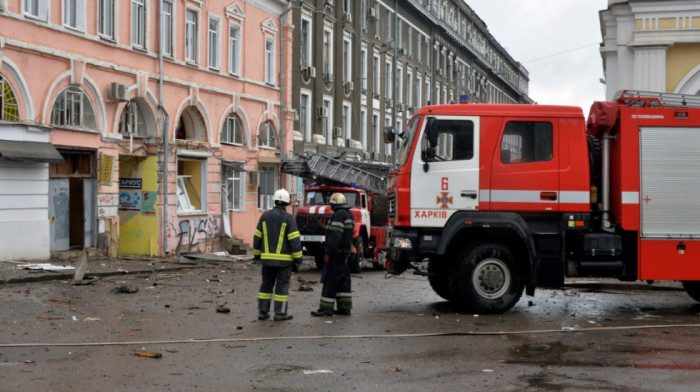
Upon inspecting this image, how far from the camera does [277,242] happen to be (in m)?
12.3

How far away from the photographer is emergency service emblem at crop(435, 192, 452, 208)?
13094 mm

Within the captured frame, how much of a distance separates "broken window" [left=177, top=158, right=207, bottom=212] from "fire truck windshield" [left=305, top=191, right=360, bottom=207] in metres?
6.56

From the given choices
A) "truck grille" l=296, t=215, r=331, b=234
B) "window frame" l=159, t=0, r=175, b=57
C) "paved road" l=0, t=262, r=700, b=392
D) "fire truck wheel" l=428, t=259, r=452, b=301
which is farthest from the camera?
"window frame" l=159, t=0, r=175, b=57

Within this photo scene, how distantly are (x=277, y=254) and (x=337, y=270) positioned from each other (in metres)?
1.05

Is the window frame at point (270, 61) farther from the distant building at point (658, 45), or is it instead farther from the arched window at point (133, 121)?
the distant building at point (658, 45)

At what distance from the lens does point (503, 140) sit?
1311cm

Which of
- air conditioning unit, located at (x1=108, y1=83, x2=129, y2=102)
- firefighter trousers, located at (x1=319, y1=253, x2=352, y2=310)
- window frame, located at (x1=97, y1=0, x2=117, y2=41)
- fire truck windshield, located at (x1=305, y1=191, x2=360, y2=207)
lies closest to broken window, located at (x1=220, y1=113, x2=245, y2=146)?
air conditioning unit, located at (x1=108, y1=83, x2=129, y2=102)

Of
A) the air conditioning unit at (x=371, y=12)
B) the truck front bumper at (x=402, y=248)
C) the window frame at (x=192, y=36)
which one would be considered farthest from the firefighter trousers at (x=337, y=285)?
the air conditioning unit at (x=371, y=12)

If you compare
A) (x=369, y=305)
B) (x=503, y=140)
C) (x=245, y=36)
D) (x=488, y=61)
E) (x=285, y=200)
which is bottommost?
(x=369, y=305)

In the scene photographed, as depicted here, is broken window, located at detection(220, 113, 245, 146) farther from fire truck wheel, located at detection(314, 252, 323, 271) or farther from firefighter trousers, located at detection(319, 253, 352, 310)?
firefighter trousers, located at detection(319, 253, 352, 310)

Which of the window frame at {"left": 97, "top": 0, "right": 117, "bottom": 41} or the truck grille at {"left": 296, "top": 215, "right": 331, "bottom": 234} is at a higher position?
the window frame at {"left": 97, "top": 0, "right": 117, "bottom": 41}

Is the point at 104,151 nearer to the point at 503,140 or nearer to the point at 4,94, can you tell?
the point at 4,94

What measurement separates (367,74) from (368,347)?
3707 cm

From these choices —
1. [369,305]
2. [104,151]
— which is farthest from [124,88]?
[369,305]
